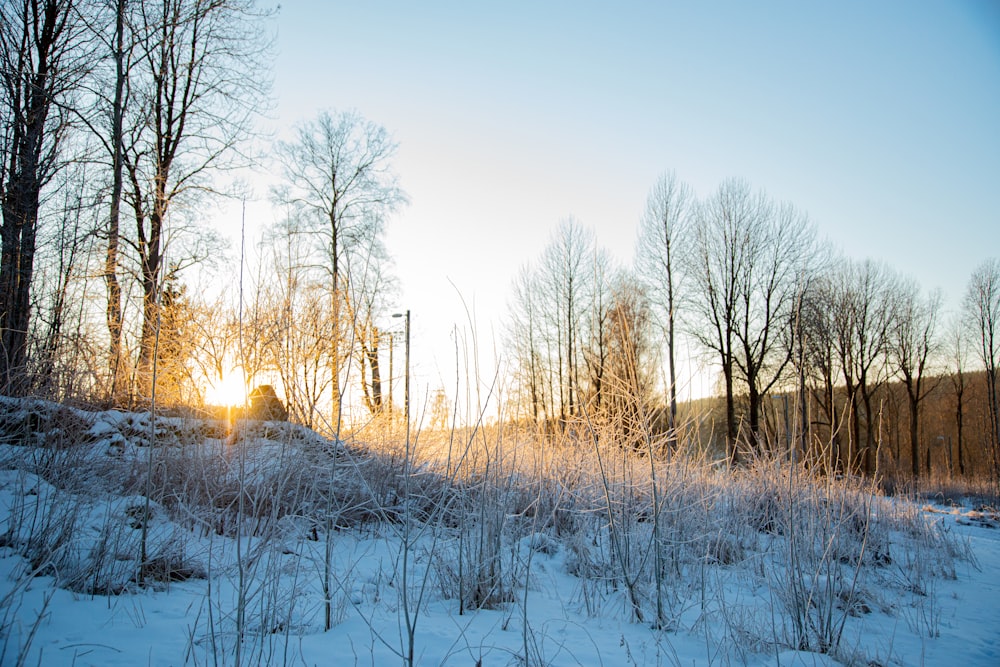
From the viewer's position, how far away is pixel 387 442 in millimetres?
6430

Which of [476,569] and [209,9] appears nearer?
[476,569]

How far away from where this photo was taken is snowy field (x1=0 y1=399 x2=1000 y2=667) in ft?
8.01

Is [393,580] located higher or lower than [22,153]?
lower

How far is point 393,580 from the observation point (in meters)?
3.71

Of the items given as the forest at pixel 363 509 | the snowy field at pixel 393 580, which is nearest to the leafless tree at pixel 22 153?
the forest at pixel 363 509

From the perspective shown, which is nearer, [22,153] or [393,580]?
[393,580]

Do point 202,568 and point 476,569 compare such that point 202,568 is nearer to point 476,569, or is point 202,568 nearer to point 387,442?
point 476,569

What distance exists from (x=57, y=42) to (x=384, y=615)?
32.3ft

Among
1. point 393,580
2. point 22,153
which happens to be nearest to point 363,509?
point 393,580

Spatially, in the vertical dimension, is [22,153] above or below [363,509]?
above

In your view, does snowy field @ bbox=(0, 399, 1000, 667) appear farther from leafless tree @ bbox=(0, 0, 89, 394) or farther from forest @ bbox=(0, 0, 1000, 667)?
leafless tree @ bbox=(0, 0, 89, 394)

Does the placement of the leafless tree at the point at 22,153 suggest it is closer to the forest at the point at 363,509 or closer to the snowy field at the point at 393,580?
the forest at the point at 363,509

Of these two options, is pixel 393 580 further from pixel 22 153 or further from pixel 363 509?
pixel 22 153

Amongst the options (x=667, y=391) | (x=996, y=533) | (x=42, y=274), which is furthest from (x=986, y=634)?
(x=42, y=274)
